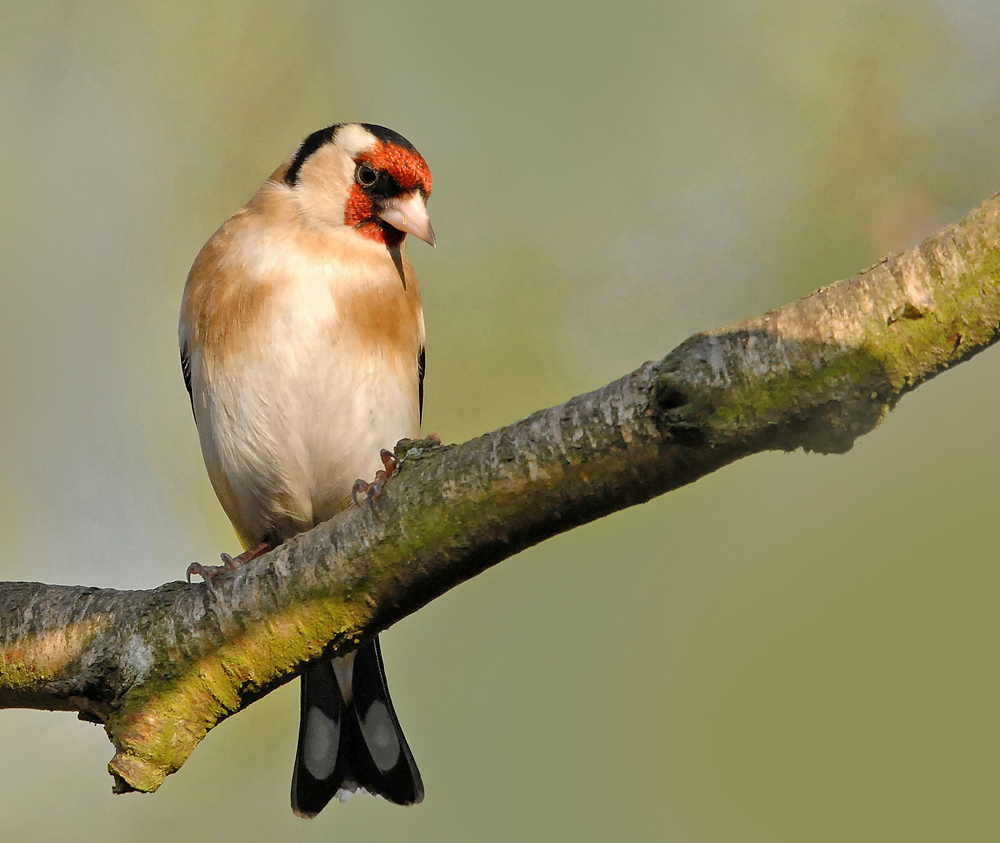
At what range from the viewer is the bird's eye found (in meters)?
4.28

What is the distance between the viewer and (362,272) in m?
4.02

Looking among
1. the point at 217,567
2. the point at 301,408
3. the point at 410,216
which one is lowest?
the point at 217,567

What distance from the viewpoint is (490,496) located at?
2211 mm

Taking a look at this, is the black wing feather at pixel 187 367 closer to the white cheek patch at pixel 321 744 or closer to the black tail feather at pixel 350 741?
the black tail feather at pixel 350 741

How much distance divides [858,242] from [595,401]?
2.82 metres

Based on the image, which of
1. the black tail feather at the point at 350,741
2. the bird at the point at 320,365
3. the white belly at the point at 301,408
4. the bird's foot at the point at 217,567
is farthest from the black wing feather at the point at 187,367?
the black tail feather at the point at 350,741

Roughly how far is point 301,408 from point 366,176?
1.07 m

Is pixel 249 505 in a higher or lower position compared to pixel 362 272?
lower

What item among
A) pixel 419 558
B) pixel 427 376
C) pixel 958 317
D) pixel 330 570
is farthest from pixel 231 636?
pixel 427 376

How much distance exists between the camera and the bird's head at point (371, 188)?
4.20 meters

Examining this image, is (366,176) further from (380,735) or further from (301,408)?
(380,735)

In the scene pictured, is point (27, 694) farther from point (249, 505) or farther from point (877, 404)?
point (877, 404)

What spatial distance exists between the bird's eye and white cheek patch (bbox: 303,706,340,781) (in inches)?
86.2

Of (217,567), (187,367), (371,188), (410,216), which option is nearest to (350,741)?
(217,567)
